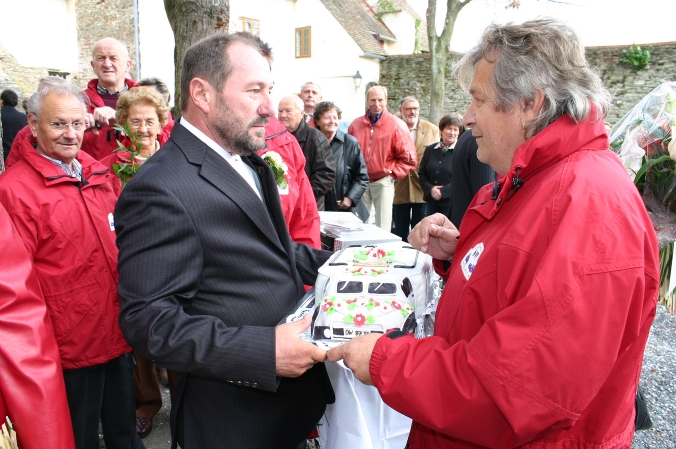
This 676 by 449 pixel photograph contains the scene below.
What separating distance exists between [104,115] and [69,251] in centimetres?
177

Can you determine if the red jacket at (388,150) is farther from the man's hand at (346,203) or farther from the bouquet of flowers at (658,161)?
the bouquet of flowers at (658,161)

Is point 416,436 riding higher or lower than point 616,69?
lower

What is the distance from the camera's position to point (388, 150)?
277 inches

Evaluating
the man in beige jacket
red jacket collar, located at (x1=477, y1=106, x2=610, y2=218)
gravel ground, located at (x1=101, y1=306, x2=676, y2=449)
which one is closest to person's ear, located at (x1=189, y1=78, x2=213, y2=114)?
red jacket collar, located at (x1=477, y1=106, x2=610, y2=218)

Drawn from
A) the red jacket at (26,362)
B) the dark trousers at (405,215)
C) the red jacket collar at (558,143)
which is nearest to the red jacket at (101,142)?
the red jacket at (26,362)

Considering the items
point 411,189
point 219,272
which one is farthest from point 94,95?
point 411,189

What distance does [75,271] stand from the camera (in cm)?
252

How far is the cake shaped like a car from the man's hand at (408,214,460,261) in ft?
0.55

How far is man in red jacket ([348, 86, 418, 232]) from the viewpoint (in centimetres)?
705

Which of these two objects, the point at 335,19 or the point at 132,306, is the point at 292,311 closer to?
the point at 132,306

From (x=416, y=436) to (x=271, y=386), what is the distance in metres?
0.57

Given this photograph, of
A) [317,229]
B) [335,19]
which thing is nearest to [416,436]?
[317,229]

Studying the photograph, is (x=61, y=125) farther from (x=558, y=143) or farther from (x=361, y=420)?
(x=558, y=143)

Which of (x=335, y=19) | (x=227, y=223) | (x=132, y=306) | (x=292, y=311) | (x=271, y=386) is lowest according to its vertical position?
(x=271, y=386)
